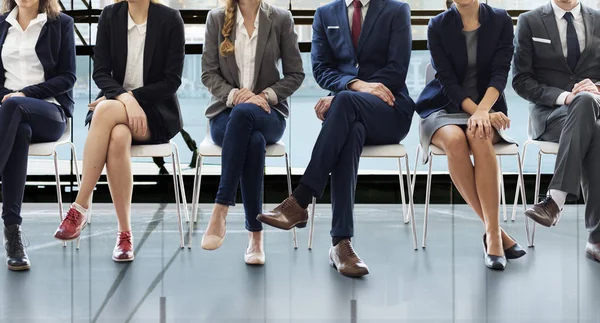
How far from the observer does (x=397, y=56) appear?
355 cm

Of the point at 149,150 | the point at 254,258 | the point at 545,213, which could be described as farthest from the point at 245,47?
the point at 545,213

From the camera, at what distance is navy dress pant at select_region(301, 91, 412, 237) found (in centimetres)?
314

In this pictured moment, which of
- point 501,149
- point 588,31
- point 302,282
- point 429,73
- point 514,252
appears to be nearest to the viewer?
point 302,282

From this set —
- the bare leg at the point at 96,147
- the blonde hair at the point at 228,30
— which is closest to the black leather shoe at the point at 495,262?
the blonde hair at the point at 228,30

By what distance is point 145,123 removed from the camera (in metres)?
3.44

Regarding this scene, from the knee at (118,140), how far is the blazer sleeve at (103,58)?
282 millimetres

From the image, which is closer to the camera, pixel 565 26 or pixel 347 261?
pixel 347 261

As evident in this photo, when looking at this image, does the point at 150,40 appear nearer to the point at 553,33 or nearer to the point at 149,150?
the point at 149,150

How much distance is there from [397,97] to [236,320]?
4.92 ft

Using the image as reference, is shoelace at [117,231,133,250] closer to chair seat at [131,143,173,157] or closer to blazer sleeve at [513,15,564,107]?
chair seat at [131,143,173,157]

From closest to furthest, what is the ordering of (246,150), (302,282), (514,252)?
(302,282) < (246,150) < (514,252)

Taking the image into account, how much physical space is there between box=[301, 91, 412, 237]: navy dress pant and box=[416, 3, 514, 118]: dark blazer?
0.46 meters

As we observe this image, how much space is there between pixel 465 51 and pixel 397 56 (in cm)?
34

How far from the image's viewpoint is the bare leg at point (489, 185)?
3.31 meters
